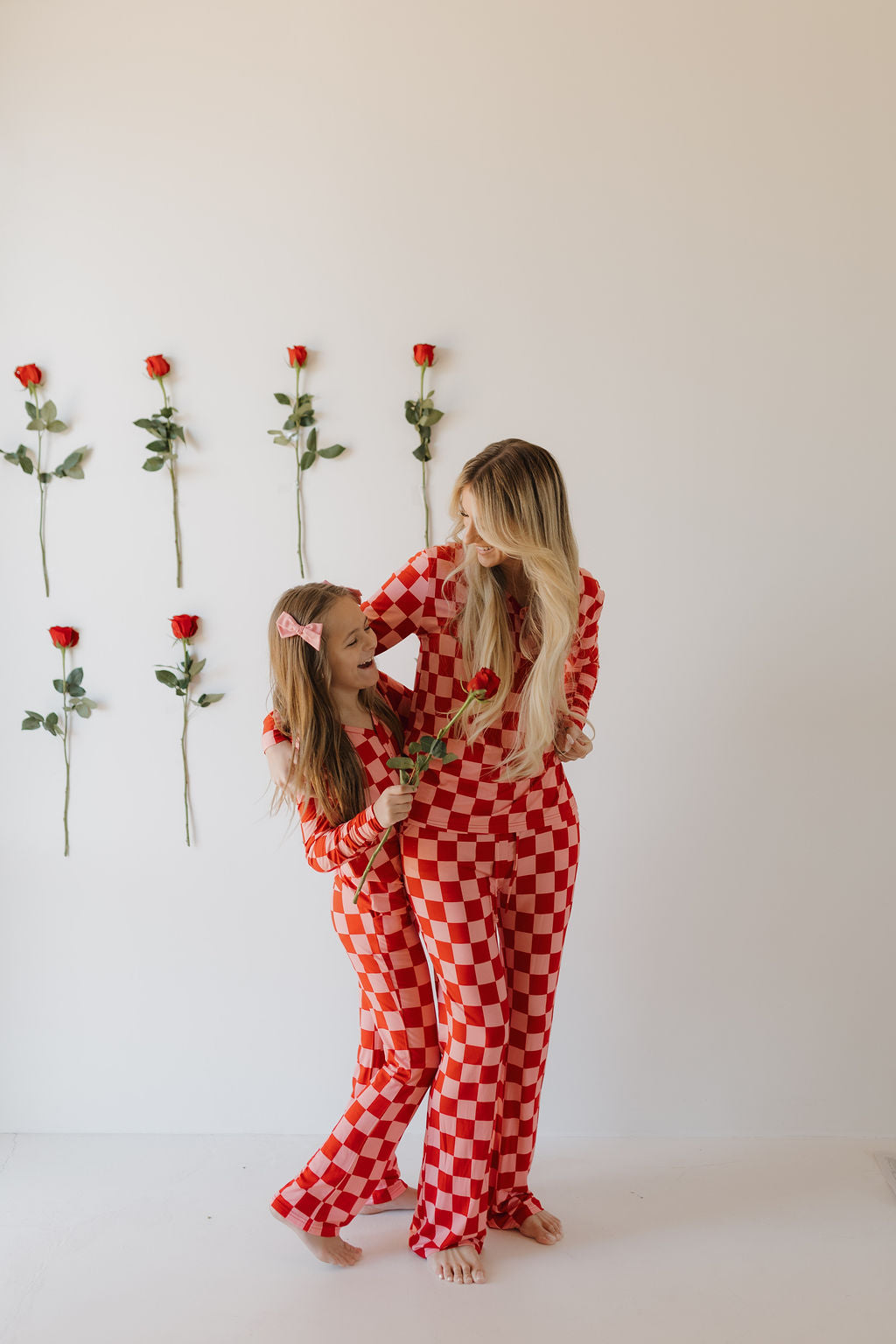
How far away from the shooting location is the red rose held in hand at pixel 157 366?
2557mm

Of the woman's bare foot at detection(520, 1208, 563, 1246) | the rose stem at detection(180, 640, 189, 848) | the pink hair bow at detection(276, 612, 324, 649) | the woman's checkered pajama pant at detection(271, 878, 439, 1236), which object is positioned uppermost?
the pink hair bow at detection(276, 612, 324, 649)

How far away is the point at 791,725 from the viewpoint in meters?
2.60

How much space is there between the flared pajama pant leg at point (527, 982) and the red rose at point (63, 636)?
1.25 meters

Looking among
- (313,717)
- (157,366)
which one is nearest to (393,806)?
(313,717)

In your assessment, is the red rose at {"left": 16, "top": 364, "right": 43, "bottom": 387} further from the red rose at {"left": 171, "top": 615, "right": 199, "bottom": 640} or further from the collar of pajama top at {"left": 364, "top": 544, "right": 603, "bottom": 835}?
the collar of pajama top at {"left": 364, "top": 544, "right": 603, "bottom": 835}

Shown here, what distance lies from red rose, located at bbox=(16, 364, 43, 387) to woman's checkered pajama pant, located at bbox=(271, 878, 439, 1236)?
146 centimetres

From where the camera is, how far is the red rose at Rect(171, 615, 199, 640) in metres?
2.58

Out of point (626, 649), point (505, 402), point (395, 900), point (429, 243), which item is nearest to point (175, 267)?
point (429, 243)

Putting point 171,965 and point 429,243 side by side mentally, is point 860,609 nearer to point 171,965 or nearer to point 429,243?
point 429,243

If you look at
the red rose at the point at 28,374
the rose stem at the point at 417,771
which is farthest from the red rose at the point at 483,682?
the red rose at the point at 28,374

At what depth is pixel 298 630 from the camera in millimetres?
1932

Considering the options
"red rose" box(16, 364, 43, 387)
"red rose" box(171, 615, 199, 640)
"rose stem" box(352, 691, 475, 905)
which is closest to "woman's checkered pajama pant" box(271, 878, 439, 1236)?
"rose stem" box(352, 691, 475, 905)

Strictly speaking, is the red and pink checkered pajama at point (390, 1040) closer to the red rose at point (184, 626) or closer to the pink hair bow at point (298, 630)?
the pink hair bow at point (298, 630)

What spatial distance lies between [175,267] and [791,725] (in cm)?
186
